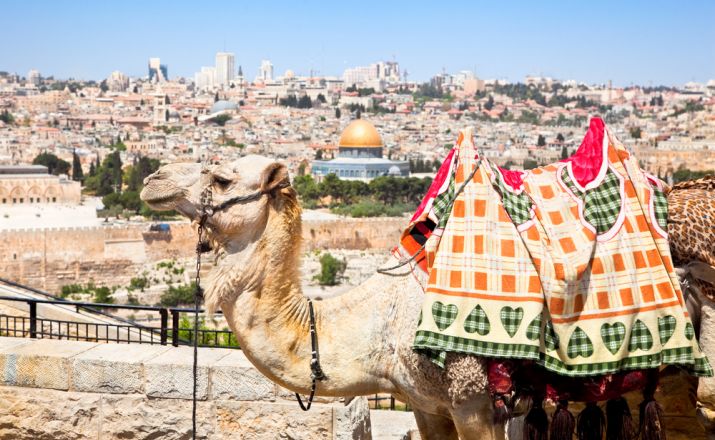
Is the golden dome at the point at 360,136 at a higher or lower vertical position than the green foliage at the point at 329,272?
higher

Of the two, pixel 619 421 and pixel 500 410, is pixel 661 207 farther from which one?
pixel 500 410

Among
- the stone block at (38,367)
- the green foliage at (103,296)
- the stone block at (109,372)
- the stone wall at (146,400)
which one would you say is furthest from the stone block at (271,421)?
the green foliage at (103,296)

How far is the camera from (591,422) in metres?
2.44

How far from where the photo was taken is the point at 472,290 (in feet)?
7.61

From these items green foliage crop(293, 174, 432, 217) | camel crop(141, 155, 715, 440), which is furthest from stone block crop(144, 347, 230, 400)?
green foliage crop(293, 174, 432, 217)

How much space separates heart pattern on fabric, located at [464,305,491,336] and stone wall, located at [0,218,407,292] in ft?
99.0

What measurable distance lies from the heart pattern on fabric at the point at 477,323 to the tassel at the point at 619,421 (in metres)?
0.38

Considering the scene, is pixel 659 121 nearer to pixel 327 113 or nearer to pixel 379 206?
pixel 327 113

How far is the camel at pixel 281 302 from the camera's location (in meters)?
2.39

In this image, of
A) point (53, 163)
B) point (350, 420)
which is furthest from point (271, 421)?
point (53, 163)

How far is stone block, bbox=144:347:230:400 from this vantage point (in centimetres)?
356

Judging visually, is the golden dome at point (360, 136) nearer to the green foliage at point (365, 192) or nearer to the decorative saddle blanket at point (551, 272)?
the green foliage at point (365, 192)

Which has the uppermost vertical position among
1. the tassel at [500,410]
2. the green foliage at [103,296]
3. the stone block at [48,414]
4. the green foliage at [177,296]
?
the tassel at [500,410]

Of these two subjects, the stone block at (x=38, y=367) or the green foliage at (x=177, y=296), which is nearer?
the stone block at (x=38, y=367)
